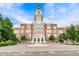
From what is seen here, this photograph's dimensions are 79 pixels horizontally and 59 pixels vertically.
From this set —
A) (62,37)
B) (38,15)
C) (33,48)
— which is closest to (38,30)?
(38,15)

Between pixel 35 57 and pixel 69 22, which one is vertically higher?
pixel 69 22

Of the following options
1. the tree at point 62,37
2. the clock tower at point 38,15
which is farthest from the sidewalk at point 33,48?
the clock tower at point 38,15

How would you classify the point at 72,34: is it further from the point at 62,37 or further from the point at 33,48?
the point at 33,48

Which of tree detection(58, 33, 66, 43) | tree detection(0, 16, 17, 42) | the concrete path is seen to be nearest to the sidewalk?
the concrete path

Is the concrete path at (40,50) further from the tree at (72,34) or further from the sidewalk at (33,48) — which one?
the tree at (72,34)

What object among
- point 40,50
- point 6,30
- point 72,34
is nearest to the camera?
point 40,50

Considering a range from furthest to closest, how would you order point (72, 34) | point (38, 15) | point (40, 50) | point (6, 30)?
point (6, 30) < point (72, 34) < point (40, 50) < point (38, 15)

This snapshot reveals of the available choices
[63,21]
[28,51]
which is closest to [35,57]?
[28,51]

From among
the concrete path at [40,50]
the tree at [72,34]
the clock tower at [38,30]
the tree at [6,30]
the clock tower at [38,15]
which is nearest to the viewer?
the concrete path at [40,50]

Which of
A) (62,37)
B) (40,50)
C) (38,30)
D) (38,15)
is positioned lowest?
(40,50)

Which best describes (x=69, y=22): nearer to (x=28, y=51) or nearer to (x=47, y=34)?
(x=47, y=34)

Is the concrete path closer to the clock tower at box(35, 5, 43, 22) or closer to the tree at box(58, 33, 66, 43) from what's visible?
the tree at box(58, 33, 66, 43)

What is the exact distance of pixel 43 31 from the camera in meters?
12.9

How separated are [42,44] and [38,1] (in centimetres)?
146
